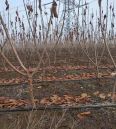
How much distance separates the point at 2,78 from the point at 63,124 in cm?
455

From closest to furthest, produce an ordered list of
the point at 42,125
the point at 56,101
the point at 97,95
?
the point at 42,125
the point at 56,101
the point at 97,95

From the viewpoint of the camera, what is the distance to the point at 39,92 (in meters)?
6.02

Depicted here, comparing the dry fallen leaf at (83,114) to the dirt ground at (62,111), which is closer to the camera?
the dirt ground at (62,111)

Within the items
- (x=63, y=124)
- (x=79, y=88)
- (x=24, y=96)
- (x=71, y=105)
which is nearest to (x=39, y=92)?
(x=24, y=96)

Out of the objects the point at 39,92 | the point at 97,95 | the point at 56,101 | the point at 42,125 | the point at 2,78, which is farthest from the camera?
the point at 2,78

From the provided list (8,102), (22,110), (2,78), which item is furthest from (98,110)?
(2,78)

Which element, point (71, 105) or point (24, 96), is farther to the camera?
point (24, 96)

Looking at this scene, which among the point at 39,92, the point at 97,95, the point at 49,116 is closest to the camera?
the point at 49,116

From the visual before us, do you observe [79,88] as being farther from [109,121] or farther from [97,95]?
[109,121]

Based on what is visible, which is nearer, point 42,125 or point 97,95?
point 42,125

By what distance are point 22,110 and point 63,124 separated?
0.60 metres

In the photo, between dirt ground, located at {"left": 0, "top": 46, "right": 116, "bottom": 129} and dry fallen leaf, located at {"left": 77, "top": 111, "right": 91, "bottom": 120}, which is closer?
dirt ground, located at {"left": 0, "top": 46, "right": 116, "bottom": 129}

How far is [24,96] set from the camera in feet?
19.2

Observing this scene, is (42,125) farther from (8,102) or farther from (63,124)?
(8,102)
